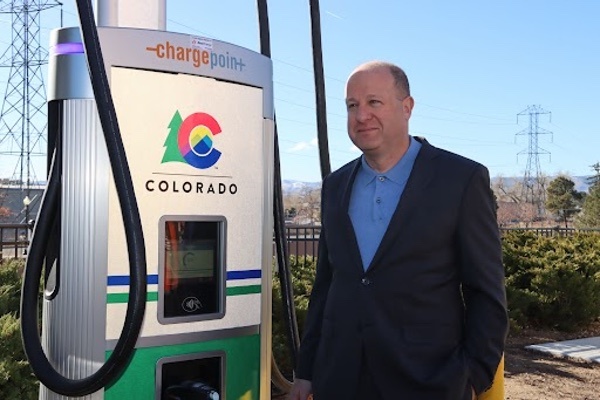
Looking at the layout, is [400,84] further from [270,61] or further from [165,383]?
[165,383]

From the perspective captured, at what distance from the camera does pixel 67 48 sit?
2.40 m

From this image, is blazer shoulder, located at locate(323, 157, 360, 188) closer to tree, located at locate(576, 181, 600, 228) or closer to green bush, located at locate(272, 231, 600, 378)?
green bush, located at locate(272, 231, 600, 378)

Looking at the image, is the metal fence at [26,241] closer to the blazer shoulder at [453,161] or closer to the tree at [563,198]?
the blazer shoulder at [453,161]

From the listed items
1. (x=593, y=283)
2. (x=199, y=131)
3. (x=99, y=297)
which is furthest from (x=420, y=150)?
(x=593, y=283)

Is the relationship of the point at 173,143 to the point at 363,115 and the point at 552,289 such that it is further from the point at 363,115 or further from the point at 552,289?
the point at 552,289

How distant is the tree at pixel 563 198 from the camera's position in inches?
2247

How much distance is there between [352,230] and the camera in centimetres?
231

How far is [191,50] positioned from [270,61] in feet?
1.44

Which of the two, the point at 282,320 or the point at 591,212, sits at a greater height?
the point at 591,212

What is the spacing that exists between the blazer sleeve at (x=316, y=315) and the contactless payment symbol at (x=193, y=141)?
440 mm

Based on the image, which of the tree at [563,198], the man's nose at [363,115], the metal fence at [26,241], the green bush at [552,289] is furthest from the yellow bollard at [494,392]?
the tree at [563,198]

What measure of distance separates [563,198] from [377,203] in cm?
5862

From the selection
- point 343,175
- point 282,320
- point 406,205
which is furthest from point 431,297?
point 282,320

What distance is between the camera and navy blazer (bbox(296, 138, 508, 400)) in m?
2.15
